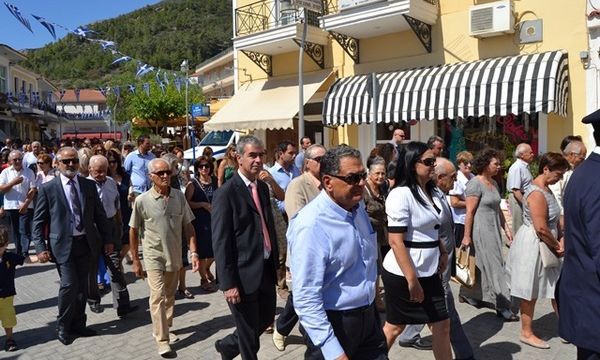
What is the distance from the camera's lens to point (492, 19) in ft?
36.0

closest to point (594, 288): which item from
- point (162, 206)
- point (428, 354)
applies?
point (428, 354)

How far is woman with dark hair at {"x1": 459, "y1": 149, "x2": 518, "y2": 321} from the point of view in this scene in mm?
5539

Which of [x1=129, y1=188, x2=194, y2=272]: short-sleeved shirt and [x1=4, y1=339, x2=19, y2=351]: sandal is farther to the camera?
[x1=4, y1=339, x2=19, y2=351]: sandal

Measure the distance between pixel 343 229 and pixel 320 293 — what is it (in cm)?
34

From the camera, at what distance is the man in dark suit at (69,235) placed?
16.9 feet

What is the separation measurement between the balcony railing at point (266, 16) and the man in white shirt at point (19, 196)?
8214 mm

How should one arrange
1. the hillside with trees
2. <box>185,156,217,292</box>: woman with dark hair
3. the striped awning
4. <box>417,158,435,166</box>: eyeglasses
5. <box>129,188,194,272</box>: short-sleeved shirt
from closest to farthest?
<box>417,158,435,166</box>: eyeglasses → <box>129,188,194,272</box>: short-sleeved shirt → <box>185,156,217,292</box>: woman with dark hair → the striped awning → the hillside with trees

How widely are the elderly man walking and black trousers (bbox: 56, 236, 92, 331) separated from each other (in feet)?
2.17

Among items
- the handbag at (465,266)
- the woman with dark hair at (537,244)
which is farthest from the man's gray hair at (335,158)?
the handbag at (465,266)

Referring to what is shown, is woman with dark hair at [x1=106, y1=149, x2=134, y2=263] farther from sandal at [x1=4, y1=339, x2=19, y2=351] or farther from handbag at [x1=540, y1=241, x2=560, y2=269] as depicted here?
handbag at [x1=540, y1=241, x2=560, y2=269]

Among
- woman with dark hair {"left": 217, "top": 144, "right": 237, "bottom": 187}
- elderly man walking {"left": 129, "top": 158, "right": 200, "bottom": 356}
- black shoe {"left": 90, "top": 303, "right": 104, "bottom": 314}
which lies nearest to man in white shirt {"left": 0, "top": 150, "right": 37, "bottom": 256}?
woman with dark hair {"left": 217, "top": 144, "right": 237, "bottom": 187}

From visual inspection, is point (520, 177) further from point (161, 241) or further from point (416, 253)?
point (161, 241)

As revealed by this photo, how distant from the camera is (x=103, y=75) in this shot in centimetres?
8556

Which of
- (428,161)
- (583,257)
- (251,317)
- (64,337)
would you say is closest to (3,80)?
(64,337)
